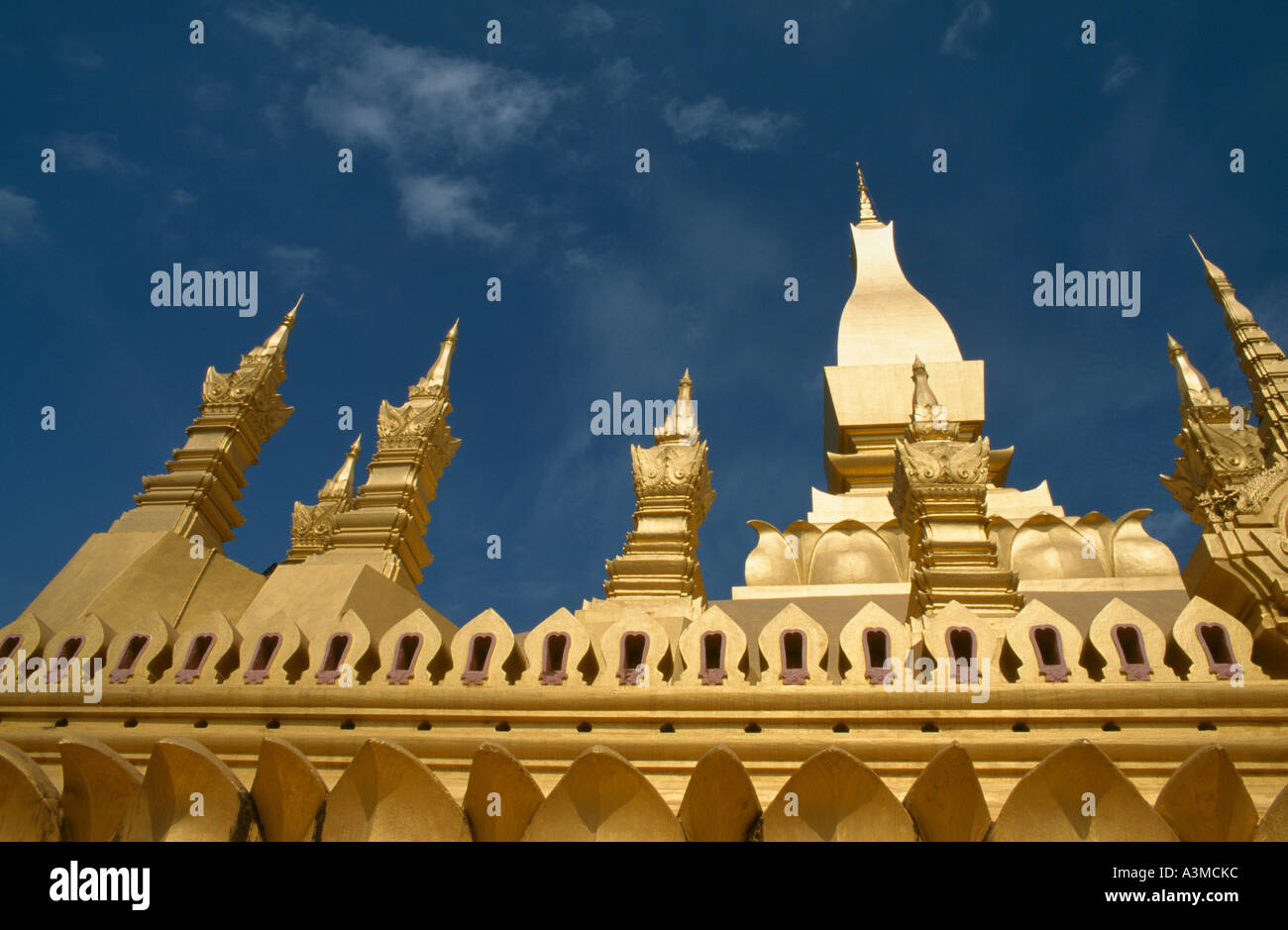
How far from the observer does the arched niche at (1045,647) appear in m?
7.45

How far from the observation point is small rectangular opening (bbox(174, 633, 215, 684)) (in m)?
8.42

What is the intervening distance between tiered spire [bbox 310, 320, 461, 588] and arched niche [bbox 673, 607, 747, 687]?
535 cm

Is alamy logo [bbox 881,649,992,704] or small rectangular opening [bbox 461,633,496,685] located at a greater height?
small rectangular opening [bbox 461,633,496,685]

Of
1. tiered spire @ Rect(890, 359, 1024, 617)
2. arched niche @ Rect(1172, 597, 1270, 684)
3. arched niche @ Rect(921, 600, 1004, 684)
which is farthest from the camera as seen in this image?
tiered spire @ Rect(890, 359, 1024, 617)

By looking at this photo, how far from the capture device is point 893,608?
15.0 m

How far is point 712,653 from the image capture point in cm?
824

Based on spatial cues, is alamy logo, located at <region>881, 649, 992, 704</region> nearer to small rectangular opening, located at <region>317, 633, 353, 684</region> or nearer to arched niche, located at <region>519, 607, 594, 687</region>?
arched niche, located at <region>519, 607, 594, 687</region>

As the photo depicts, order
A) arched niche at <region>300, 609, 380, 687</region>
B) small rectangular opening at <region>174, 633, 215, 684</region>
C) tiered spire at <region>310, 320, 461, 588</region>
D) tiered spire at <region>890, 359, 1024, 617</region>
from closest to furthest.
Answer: arched niche at <region>300, 609, 380, 687</region> < small rectangular opening at <region>174, 633, 215, 684</region> < tiered spire at <region>890, 359, 1024, 617</region> < tiered spire at <region>310, 320, 461, 588</region>

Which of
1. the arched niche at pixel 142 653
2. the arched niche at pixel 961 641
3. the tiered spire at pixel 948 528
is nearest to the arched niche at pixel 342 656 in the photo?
the arched niche at pixel 142 653

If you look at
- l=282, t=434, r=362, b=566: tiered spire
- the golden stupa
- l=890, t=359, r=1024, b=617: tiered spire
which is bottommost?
the golden stupa

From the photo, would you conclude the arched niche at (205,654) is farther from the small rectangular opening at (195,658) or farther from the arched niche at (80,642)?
the arched niche at (80,642)

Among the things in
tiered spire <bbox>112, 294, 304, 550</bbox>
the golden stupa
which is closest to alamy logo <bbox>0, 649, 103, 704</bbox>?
the golden stupa

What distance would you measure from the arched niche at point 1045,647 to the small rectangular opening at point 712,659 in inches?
91.8
